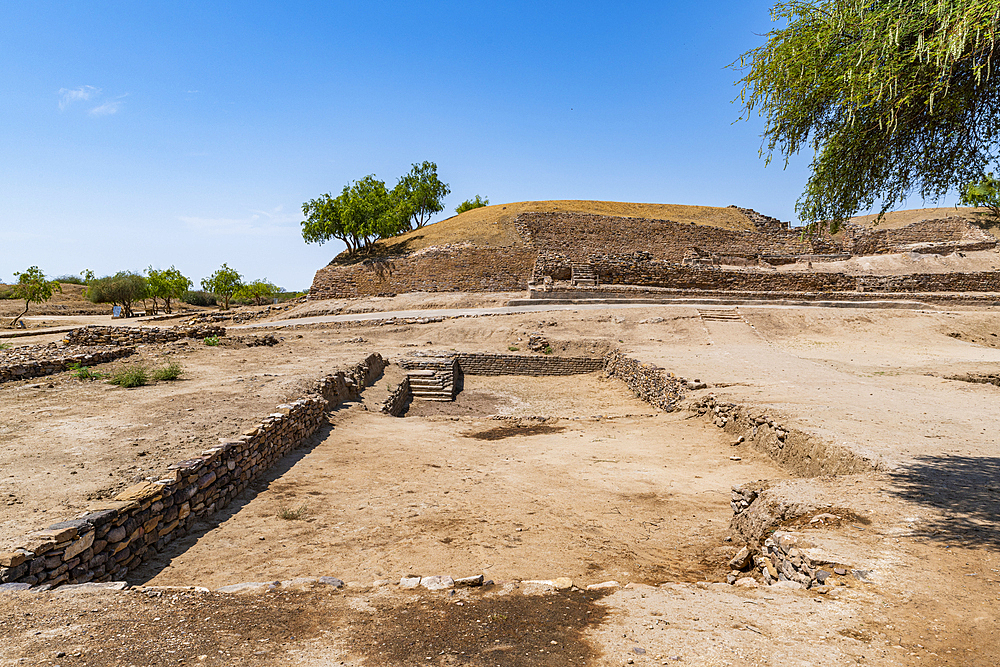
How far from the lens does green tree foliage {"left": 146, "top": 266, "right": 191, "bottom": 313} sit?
45594 mm

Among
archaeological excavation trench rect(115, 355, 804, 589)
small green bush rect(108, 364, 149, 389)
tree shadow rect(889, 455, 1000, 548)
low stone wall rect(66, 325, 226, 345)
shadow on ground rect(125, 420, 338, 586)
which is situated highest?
low stone wall rect(66, 325, 226, 345)

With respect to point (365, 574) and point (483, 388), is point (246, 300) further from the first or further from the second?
point (365, 574)

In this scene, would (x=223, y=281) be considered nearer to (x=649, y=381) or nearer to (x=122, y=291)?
(x=122, y=291)

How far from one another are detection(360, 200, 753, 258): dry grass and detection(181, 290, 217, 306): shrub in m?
30.6

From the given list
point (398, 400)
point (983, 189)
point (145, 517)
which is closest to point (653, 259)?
point (398, 400)

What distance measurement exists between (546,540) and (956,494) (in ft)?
13.9

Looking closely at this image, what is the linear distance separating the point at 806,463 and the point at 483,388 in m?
11.1

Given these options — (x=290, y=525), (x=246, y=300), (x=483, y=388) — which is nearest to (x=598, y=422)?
(x=483, y=388)

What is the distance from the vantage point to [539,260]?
112 feet

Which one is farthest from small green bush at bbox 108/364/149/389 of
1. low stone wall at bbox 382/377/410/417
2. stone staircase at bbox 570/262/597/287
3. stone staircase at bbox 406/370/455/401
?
stone staircase at bbox 570/262/597/287

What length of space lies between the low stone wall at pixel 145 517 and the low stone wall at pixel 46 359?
321 inches

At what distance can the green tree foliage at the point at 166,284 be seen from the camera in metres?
45.6

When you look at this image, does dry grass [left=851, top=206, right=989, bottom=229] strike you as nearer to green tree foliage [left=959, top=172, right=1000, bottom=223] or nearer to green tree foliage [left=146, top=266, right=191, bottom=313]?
green tree foliage [left=959, top=172, right=1000, bottom=223]

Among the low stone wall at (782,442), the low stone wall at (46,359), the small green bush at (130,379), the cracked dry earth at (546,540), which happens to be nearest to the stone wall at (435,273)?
the low stone wall at (46,359)
